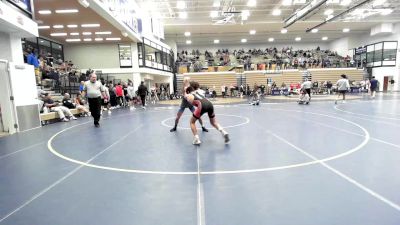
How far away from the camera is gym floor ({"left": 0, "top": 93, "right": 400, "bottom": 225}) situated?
2662 mm

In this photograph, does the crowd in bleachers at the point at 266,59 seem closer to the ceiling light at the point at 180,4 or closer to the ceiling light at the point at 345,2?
the ceiling light at the point at 180,4

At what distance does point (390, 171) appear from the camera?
3.77 metres

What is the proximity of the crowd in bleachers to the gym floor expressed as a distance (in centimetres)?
2674

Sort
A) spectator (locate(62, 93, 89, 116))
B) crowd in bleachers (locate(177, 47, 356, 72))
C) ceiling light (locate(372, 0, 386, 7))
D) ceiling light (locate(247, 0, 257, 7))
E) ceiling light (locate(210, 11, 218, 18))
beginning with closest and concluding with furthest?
spectator (locate(62, 93, 89, 116)) → ceiling light (locate(247, 0, 257, 7)) → ceiling light (locate(372, 0, 386, 7)) → ceiling light (locate(210, 11, 218, 18)) → crowd in bleachers (locate(177, 47, 356, 72))

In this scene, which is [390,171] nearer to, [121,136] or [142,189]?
[142,189]

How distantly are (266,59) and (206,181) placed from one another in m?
34.8

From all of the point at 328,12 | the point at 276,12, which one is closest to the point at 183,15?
the point at 276,12

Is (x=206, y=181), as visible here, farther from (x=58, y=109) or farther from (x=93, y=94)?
(x=58, y=109)

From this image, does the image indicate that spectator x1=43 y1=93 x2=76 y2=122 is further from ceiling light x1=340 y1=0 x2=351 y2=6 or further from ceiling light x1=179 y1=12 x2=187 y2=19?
ceiling light x1=340 y1=0 x2=351 y2=6

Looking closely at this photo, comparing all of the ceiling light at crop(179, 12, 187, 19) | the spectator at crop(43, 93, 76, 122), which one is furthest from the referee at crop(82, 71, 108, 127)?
the ceiling light at crop(179, 12, 187, 19)

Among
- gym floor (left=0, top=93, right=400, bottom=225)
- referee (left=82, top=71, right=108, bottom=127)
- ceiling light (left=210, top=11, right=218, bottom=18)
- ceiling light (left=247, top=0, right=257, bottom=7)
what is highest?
ceiling light (left=247, top=0, right=257, bottom=7)

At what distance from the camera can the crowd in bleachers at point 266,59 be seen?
3244 cm

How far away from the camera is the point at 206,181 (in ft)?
11.7

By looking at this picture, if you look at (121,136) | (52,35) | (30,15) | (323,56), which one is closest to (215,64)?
(323,56)
